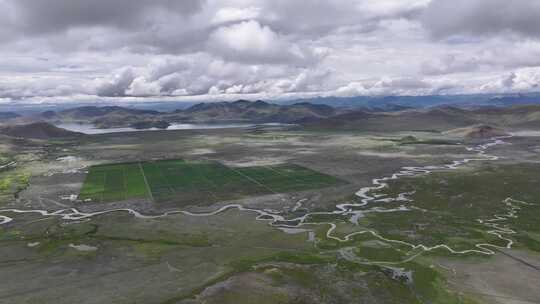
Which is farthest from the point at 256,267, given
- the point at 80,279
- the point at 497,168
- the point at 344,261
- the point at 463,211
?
the point at 497,168

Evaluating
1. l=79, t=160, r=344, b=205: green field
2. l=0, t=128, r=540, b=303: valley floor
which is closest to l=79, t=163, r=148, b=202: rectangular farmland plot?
l=79, t=160, r=344, b=205: green field

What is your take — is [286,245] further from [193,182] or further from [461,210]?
[193,182]

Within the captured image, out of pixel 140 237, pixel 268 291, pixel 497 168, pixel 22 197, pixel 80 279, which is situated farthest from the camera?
pixel 497 168

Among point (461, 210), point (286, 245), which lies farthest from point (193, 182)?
point (461, 210)

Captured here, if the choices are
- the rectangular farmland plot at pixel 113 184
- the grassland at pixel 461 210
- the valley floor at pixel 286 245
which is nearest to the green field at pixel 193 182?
the rectangular farmland plot at pixel 113 184

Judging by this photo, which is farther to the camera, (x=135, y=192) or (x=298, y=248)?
(x=135, y=192)

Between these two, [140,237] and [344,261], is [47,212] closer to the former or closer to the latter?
[140,237]

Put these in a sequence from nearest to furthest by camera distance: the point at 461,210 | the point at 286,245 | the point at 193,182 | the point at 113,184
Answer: the point at 286,245, the point at 461,210, the point at 113,184, the point at 193,182

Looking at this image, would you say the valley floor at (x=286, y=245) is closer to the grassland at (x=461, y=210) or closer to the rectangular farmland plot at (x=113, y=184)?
the grassland at (x=461, y=210)
